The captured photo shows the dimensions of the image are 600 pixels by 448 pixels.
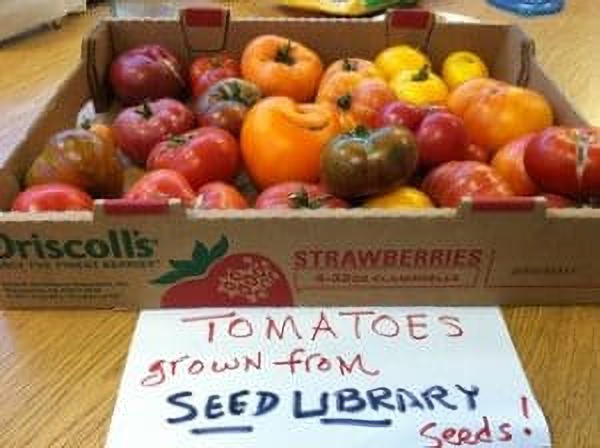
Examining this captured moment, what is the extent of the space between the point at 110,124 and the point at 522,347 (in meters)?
0.54

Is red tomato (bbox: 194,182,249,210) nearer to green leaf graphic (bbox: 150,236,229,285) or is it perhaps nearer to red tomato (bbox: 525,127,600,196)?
green leaf graphic (bbox: 150,236,229,285)

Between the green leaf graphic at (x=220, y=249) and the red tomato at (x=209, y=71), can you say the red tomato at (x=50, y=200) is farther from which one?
the red tomato at (x=209, y=71)

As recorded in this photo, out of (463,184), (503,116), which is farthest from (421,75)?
(463,184)

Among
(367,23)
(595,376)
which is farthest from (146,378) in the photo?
(367,23)

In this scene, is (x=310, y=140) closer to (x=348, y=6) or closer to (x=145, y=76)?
(x=145, y=76)

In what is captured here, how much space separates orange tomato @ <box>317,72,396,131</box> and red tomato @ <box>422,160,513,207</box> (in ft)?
0.41

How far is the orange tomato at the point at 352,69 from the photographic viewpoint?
2.73 feet

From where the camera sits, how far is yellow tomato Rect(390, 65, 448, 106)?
2.63 feet

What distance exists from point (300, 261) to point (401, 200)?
0.11m

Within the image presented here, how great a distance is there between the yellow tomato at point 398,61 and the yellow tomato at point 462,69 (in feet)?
Answer: 0.12

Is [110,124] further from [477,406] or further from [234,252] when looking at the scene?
[477,406]

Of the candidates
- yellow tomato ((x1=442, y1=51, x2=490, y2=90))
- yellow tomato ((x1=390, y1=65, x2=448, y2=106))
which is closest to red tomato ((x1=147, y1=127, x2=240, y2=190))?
yellow tomato ((x1=390, y1=65, x2=448, y2=106))

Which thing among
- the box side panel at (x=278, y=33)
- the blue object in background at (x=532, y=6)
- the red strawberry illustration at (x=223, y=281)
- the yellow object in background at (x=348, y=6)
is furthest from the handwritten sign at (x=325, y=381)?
the blue object in background at (x=532, y=6)

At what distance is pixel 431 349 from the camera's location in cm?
57
